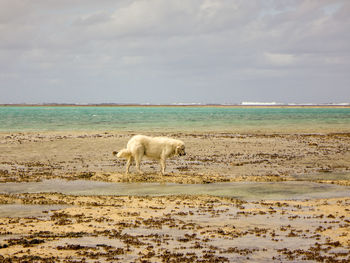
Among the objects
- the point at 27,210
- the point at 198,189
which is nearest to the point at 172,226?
the point at 27,210

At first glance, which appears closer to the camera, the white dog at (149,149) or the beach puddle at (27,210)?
the beach puddle at (27,210)

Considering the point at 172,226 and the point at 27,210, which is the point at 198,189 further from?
the point at 27,210

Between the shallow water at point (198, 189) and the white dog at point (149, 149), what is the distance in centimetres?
281

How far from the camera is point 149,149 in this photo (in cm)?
2441

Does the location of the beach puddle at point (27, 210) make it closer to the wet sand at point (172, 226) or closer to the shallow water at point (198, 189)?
the wet sand at point (172, 226)

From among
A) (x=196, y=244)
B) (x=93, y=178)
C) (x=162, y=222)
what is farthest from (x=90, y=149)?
(x=196, y=244)

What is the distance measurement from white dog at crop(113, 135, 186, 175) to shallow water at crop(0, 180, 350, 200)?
9.22 feet

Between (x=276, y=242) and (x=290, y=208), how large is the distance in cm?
444

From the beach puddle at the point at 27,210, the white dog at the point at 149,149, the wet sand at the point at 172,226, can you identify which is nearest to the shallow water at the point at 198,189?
the wet sand at the point at 172,226

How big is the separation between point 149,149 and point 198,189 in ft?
16.5

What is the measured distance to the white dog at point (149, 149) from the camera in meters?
24.0

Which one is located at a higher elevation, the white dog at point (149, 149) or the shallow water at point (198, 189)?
the white dog at point (149, 149)

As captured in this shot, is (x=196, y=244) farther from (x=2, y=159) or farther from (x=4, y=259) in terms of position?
(x=2, y=159)

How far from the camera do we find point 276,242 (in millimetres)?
11758
